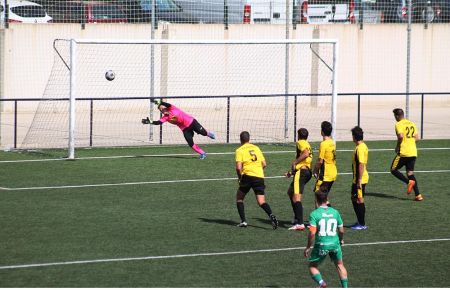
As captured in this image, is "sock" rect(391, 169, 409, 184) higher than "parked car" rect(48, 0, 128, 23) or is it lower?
lower

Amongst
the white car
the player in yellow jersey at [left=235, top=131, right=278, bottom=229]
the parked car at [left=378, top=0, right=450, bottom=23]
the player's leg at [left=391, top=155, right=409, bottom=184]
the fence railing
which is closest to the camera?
the player in yellow jersey at [left=235, top=131, right=278, bottom=229]

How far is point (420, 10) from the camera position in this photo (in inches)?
1714

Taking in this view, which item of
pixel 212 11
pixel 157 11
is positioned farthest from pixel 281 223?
pixel 212 11

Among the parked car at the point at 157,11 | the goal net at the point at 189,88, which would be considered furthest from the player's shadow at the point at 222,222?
the parked car at the point at 157,11

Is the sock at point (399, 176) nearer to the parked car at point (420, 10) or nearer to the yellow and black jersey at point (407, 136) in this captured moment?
the yellow and black jersey at point (407, 136)

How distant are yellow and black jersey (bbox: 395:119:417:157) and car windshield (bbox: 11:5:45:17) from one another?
Answer: 66.5 feet

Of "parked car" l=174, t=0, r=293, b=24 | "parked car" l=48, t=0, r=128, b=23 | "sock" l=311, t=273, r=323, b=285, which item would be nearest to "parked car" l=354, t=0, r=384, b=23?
"parked car" l=174, t=0, r=293, b=24

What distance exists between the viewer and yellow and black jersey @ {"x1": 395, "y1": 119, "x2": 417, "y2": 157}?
20.7 metres

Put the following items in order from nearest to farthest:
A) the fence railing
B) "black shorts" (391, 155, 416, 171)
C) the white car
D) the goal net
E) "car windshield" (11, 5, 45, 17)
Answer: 1. "black shorts" (391, 155, 416, 171)
2. the fence railing
3. the goal net
4. the white car
5. "car windshield" (11, 5, 45, 17)

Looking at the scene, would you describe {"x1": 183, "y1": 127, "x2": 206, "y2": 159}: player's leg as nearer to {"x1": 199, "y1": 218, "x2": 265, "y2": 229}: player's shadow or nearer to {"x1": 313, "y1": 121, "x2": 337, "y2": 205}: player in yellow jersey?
{"x1": 199, "y1": 218, "x2": 265, "y2": 229}: player's shadow

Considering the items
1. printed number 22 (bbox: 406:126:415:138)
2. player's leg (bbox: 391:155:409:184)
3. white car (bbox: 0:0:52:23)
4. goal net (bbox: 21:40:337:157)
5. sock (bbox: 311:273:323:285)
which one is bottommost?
sock (bbox: 311:273:323:285)

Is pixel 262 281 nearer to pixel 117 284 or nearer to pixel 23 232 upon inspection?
pixel 117 284

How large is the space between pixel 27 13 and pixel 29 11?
11 cm

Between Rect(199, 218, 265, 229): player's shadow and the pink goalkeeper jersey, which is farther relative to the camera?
the pink goalkeeper jersey
